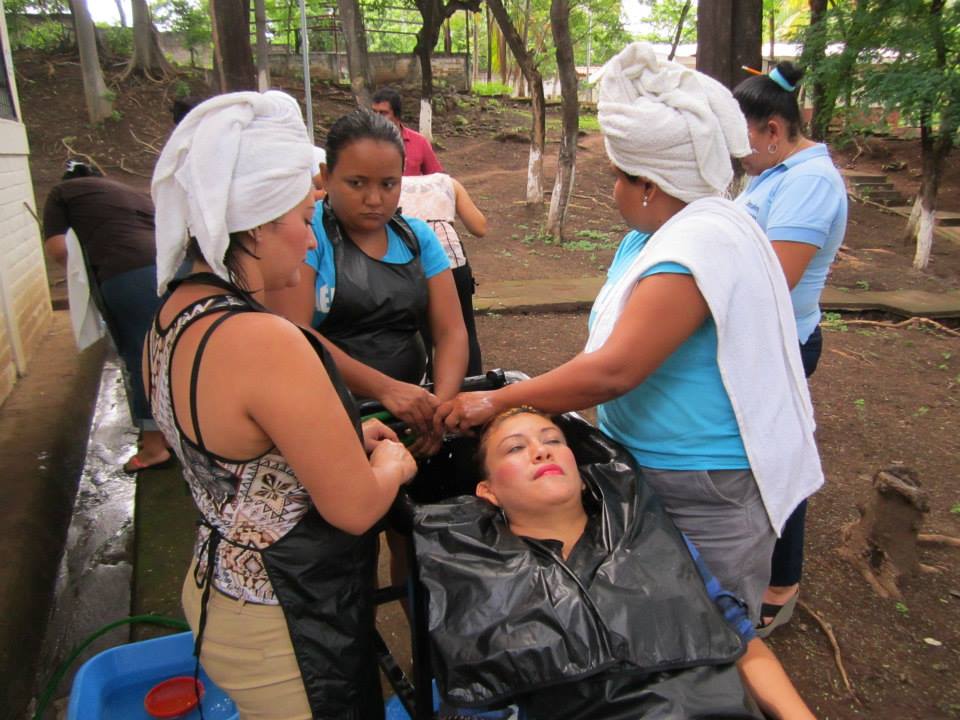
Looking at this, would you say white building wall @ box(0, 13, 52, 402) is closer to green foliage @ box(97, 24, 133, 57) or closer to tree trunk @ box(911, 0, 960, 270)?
tree trunk @ box(911, 0, 960, 270)

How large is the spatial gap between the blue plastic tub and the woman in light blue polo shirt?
2031 mm

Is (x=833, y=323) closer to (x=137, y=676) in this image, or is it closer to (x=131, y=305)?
(x=131, y=305)

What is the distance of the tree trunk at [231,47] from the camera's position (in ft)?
21.2

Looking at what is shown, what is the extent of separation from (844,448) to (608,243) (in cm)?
695

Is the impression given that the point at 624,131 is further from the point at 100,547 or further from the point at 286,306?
the point at 100,547

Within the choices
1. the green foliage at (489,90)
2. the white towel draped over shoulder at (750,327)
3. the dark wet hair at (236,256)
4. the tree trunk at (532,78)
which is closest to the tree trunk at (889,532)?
the white towel draped over shoulder at (750,327)

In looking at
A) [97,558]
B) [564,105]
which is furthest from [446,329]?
[564,105]

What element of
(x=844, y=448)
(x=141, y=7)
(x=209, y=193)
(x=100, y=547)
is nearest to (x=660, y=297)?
(x=209, y=193)

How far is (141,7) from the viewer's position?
621 inches

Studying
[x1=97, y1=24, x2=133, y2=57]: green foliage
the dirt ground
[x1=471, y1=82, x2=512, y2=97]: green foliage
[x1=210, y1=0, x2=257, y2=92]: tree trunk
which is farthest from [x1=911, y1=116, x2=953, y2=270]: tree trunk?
[x1=97, y1=24, x2=133, y2=57]: green foliage

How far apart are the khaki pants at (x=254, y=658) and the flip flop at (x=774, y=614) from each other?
194 centimetres

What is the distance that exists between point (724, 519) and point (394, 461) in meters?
0.83

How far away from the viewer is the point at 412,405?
2086 millimetres

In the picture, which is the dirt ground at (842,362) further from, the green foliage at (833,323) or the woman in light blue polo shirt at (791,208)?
the woman in light blue polo shirt at (791,208)
